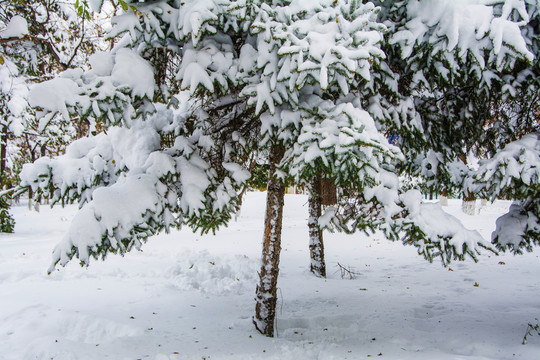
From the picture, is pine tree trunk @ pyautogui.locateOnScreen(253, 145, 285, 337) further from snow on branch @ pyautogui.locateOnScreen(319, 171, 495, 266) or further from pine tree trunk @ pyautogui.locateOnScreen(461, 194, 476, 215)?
pine tree trunk @ pyautogui.locateOnScreen(461, 194, 476, 215)

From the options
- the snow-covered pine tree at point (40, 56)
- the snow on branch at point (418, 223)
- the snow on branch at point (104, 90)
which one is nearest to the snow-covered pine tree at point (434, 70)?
the snow on branch at point (418, 223)

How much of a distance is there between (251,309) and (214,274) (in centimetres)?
212

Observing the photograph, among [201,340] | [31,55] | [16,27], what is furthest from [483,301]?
[31,55]

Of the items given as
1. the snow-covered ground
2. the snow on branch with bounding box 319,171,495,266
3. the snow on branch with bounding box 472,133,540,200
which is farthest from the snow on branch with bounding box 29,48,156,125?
the snow on branch with bounding box 472,133,540,200

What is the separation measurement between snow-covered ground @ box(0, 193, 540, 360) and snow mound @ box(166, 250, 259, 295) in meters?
0.03

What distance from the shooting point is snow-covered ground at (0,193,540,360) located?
4.49m

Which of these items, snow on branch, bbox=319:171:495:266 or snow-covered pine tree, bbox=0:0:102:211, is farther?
snow-covered pine tree, bbox=0:0:102:211

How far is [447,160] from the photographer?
5.61 meters

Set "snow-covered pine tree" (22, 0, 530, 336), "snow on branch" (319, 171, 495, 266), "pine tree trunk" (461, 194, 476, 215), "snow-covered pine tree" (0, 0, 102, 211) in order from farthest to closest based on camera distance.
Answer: "pine tree trunk" (461, 194, 476, 215), "snow-covered pine tree" (0, 0, 102, 211), "snow on branch" (319, 171, 495, 266), "snow-covered pine tree" (22, 0, 530, 336)

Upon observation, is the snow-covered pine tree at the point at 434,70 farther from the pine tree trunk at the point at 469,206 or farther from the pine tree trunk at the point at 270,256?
the pine tree trunk at the point at 469,206

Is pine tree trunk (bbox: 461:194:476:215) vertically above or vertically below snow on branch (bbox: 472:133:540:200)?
below

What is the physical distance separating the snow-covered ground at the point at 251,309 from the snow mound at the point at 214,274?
0.03 metres

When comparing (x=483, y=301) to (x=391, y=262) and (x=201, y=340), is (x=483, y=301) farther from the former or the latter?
(x=201, y=340)

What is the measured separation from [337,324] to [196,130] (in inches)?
142
